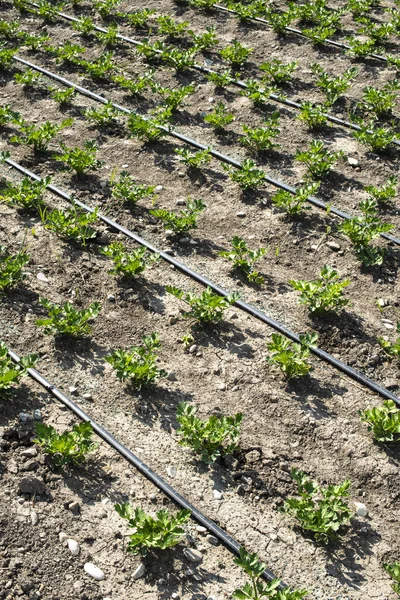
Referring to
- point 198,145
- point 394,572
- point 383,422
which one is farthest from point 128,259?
point 394,572

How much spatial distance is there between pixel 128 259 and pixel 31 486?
6.75ft

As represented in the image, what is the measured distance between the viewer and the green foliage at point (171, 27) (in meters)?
9.23

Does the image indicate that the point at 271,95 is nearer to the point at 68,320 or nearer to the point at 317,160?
the point at 317,160

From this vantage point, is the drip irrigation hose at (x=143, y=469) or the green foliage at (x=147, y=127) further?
the green foliage at (x=147, y=127)

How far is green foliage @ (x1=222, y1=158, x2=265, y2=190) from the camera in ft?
20.9

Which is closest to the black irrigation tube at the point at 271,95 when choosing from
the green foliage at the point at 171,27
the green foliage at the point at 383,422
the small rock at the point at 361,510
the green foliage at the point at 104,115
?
the green foliage at the point at 171,27

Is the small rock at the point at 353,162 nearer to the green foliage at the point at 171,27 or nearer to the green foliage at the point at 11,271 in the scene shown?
the green foliage at the point at 11,271

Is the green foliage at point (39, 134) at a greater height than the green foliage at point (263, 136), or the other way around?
the green foliage at point (263, 136)

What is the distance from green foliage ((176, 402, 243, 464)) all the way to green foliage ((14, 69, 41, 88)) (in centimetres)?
532

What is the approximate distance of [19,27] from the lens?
9.84 m

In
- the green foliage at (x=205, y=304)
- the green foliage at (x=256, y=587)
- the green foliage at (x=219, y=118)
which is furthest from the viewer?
the green foliage at (x=219, y=118)

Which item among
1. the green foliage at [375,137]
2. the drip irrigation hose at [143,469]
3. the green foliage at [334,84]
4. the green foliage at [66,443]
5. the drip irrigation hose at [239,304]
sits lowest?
the drip irrigation hose at [143,469]

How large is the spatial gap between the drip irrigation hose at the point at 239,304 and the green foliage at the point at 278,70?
323 centimetres

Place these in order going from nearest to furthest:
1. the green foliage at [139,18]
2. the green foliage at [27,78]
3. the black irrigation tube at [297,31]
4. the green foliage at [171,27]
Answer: the green foliage at [27,78], the black irrigation tube at [297,31], the green foliage at [171,27], the green foliage at [139,18]
